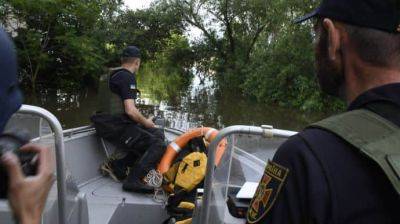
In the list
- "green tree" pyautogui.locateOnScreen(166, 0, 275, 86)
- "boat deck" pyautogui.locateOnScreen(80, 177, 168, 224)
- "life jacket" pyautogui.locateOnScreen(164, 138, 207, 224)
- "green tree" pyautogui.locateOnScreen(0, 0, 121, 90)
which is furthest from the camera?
"green tree" pyautogui.locateOnScreen(166, 0, 275, 86)

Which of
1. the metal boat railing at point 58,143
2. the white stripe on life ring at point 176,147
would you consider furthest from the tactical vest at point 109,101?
the metal boat railing at point 58,143

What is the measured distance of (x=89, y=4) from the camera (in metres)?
19.8

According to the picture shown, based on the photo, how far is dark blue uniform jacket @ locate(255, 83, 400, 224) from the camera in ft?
3.09

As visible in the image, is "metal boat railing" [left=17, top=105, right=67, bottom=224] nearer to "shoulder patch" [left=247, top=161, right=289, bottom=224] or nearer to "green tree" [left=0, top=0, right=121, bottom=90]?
"shoulder patch" [left=247, top=161, right=289, bottom=224]

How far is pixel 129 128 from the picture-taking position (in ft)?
14.8

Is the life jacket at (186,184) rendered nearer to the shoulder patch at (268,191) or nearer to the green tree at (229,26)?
the shoulder patch at (268,191)

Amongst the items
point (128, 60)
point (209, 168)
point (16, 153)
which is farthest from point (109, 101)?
point (16, 153)

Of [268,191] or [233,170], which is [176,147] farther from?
[268,191]

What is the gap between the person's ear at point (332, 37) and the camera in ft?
3.58

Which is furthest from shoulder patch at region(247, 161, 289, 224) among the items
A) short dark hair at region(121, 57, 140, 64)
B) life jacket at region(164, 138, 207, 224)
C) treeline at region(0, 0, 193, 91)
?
treeline at region(0, 0, 193, 91)

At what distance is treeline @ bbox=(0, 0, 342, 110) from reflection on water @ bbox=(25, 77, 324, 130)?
54 cm

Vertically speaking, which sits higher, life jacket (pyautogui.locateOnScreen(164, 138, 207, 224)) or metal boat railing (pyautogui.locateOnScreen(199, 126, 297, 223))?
metal boat railing (pyautogui.locateOnScreen(199, 126, 297, 223))

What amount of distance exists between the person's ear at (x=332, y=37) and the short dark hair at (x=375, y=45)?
0.09 feet

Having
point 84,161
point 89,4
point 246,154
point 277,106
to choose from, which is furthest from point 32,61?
point 246,154
